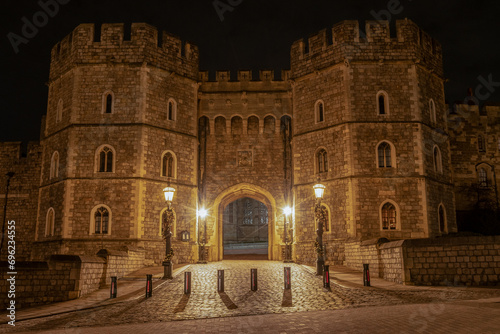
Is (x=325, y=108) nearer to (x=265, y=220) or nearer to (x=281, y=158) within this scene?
(x=281, y=158)

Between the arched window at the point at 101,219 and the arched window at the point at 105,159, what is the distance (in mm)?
1749

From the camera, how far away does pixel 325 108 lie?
2245 cm

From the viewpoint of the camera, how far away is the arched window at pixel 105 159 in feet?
71.2

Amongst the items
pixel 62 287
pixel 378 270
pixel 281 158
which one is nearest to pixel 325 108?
pixel 281 158

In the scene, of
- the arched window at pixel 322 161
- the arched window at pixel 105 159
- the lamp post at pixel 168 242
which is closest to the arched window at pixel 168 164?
the arched window at pixel 105 159

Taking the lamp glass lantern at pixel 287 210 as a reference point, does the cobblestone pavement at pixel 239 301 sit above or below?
below

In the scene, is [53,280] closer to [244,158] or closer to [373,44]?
[244,158]

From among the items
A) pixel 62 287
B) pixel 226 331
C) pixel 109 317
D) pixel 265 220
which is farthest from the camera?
pixel 265 220

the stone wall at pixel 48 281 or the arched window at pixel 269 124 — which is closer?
the stone wall at pixel 48 281

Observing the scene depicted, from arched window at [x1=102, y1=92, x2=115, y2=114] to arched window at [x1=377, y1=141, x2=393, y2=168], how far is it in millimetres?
12361

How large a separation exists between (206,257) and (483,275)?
13.7 metres

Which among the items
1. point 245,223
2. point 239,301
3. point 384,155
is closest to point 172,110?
point 384,155

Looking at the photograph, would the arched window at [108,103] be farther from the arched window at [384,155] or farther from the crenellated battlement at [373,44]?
the arched window at [384,155]

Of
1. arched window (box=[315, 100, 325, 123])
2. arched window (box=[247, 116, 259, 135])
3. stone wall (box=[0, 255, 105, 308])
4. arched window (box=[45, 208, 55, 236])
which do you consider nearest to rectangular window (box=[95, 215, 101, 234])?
arched window (box=[45, 208, 55, 236])
